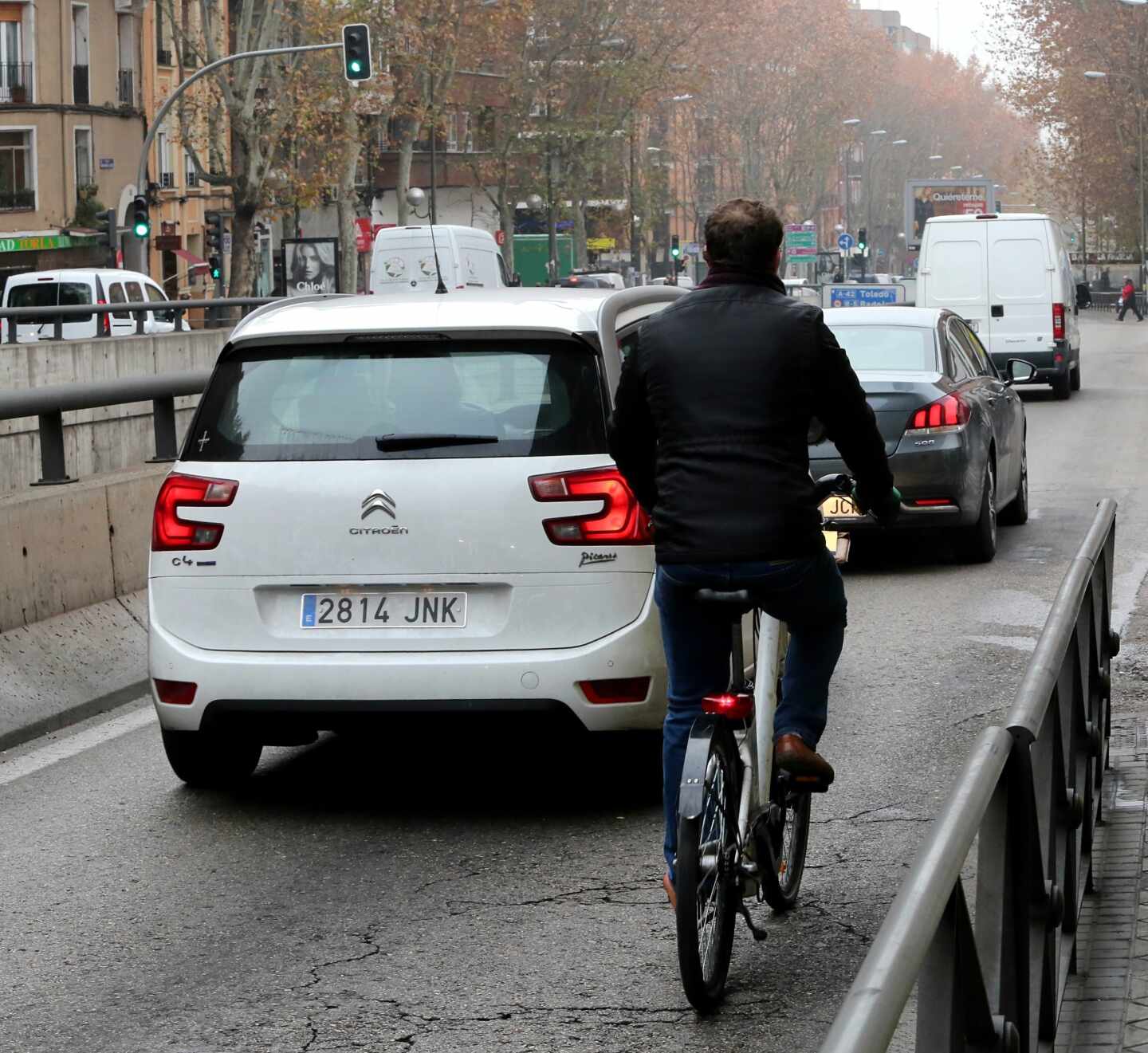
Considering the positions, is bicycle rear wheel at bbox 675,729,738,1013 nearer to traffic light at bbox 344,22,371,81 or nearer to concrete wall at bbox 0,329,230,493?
concrete wall at bbox 0,329,230,493

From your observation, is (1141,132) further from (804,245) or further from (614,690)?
(614,690)

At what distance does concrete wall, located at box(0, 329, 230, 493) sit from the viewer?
66.1ft

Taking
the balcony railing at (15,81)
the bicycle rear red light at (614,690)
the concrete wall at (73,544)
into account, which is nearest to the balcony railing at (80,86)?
the balcony railing at (15,81)

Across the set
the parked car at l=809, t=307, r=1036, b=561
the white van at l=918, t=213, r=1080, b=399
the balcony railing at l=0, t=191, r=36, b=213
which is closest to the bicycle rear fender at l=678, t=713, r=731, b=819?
the parked car at l=809, t=307, r=1036, b=561

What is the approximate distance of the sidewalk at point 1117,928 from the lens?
425cm

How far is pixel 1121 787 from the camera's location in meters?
6.66

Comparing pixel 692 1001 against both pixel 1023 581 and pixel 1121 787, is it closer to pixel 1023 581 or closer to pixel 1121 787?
pixel 1121 787

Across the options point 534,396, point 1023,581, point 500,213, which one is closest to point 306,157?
point 500,213

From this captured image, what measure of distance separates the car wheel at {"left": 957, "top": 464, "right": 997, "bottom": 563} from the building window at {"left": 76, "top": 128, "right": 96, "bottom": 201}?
49805 mm

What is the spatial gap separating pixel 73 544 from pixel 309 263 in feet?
131

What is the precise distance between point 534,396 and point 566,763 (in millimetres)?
1552

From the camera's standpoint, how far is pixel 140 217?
42219mm

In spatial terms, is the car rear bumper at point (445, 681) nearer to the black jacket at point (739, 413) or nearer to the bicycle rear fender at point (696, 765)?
the black jacket at point (739, 413)

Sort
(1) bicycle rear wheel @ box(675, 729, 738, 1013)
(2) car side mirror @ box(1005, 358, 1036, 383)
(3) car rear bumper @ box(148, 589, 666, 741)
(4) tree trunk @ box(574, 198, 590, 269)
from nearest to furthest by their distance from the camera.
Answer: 1. (1) bicycle rear wheel @ box(675, 729, 738, 1013)
2. (3) car rear bumper @ box(148, 589, 666, 741)
3. (2) car side mirror @ box(1005, 358, 1036, 383)
4. (4) tree trunk @ box(574, 198, 590, 269)
